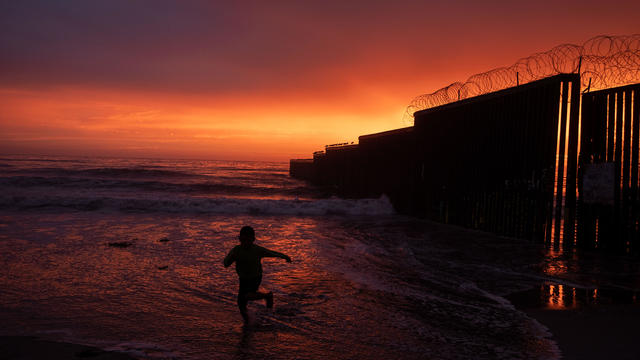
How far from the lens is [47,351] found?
368 cm

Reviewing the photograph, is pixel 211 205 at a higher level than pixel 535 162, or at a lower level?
lower

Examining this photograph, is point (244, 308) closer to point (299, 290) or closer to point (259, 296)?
point (259, 296)

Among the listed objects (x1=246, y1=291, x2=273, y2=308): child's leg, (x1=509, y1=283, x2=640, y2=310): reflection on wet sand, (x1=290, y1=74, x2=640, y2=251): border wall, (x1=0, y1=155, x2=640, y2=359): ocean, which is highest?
(x1=290, y1=74, x2=640, y2=251): border wall

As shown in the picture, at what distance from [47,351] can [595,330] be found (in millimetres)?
5171

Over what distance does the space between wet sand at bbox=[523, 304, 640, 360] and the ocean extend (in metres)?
0.17

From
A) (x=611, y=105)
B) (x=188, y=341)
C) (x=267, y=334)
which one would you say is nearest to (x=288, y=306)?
(x=267, y=334)

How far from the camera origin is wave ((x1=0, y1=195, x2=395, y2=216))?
1591 centimetres

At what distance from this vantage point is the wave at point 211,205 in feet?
52.2

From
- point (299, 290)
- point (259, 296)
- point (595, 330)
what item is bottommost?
point (299, 290)

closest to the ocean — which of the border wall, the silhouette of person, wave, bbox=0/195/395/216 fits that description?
the silhouette of person

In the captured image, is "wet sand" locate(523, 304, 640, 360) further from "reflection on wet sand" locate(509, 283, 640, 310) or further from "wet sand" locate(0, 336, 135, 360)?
"wet sand" locate(0, 336, 135, 360)

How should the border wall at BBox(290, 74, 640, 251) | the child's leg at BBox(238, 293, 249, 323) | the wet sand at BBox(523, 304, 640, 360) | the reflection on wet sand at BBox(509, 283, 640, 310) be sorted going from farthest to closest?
the border wall at BBox(290, 74, 640, 251)
the reflection on wet sand at BBox(509, 283, 640, 310)
the child's leg at BBox(238, 293, 249, 323)
the wet sand at BBox(523, 304, 640, 360)

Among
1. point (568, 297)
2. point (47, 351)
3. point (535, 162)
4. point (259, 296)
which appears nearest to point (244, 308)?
point (259, 296)

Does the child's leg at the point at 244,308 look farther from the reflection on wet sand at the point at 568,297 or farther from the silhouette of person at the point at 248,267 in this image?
the reflection on wet sand at the point at 568,297
